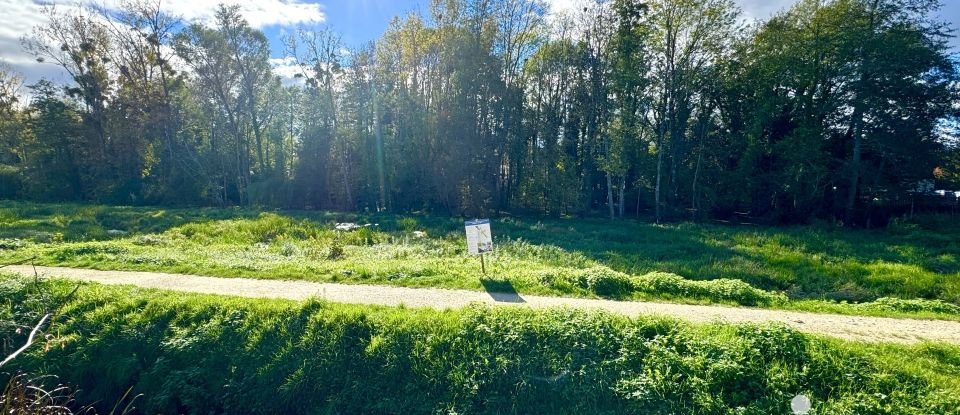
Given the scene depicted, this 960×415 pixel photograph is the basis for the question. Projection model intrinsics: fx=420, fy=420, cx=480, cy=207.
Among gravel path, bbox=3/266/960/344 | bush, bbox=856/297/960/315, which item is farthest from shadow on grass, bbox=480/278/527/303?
bush, bbox=856/297/960/315

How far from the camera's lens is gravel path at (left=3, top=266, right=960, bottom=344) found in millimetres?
6691

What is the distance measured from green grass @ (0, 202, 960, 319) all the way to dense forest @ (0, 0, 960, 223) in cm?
510

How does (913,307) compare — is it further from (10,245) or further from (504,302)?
(10,245)

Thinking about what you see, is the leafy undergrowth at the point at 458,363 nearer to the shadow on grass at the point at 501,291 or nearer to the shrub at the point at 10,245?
the shadow on grass at the point at 501,291

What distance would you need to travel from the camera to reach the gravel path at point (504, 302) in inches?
263

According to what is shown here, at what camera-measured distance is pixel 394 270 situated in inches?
402

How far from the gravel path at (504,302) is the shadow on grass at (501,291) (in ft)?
0.06

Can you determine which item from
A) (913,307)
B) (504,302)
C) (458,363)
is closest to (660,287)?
(504,302)

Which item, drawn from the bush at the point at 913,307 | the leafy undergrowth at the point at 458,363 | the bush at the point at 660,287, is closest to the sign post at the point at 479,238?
the bush at the point at 660,287

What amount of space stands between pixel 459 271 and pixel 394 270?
62.1 inches

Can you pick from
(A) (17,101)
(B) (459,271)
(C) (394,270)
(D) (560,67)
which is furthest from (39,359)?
(A) (17,101)

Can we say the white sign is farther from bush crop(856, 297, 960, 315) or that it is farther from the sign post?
bush crop(856, 297, 960, 315)

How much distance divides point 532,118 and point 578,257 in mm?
19209

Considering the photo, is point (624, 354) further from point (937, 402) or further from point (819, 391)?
point (937, 402)
